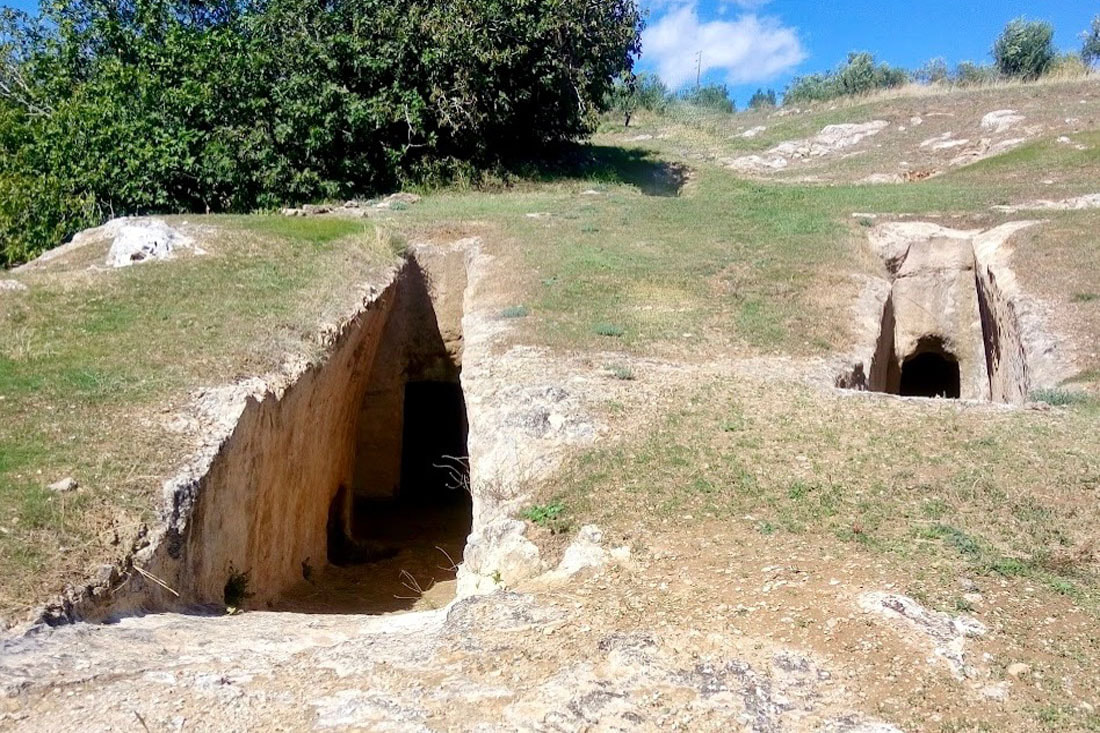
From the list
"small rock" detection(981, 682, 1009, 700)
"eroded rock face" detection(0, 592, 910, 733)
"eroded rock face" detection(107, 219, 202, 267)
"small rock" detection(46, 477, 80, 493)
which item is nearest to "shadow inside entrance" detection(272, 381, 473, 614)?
"small rock" detection(46, 477, 80, 493)

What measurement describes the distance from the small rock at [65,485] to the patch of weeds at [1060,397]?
27.8 feet

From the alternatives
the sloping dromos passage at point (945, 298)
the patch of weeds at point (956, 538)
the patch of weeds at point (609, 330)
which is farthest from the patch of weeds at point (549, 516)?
the sloping dromos passage at point (945, 298)

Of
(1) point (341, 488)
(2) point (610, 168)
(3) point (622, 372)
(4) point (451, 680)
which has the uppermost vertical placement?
(2) point (610, 168)

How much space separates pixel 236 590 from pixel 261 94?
1518 centimetres

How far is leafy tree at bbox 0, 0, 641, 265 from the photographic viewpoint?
19109mm

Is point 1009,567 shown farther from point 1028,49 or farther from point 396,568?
point 1028,49

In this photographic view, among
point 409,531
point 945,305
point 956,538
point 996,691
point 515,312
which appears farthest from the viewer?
point 945,305

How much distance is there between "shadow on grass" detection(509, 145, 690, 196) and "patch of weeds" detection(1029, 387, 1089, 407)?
603 inches

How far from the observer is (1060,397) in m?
9.43

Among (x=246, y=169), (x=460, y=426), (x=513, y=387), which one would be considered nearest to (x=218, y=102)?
(x=246, y=169)

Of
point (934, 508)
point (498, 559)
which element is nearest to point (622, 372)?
point (498, 559)

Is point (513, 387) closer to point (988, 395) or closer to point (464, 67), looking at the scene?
point (988, 395)

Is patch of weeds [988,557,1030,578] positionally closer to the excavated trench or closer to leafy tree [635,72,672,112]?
the excavated trench

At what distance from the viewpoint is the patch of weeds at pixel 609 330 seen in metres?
10.8
